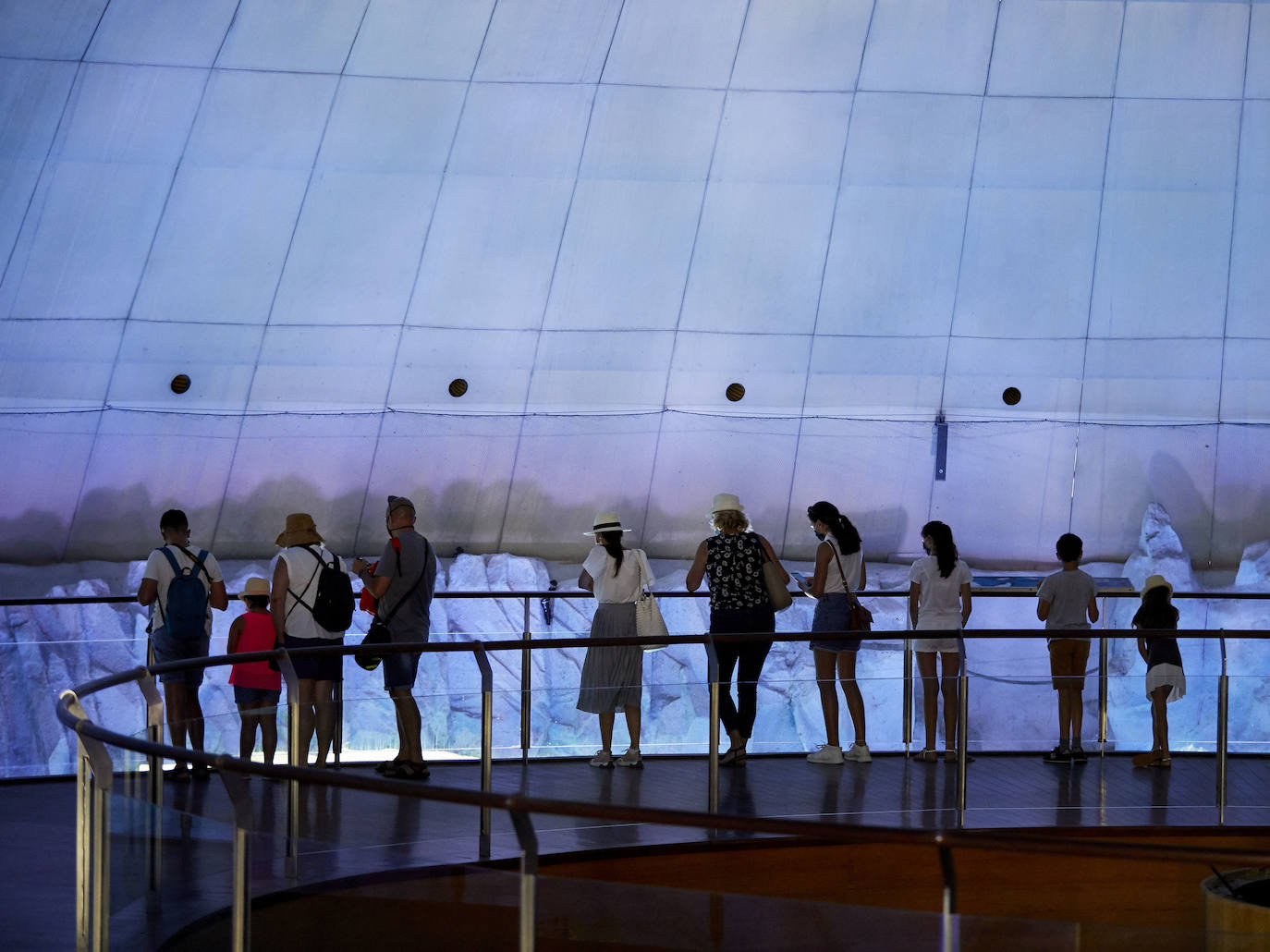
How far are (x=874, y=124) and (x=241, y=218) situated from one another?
5889 mm

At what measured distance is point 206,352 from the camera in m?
13.9

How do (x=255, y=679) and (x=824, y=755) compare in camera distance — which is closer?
(x=255, y=679)

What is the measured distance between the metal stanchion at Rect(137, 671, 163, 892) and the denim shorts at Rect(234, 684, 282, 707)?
5.10ft

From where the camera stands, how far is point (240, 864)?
4.14 m

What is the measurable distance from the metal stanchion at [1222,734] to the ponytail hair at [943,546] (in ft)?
5.24

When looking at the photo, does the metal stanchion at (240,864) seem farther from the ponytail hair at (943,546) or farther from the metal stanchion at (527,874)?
the ponytail hair at (943,546)

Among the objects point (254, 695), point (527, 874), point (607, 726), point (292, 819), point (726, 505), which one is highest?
point (726, 505)

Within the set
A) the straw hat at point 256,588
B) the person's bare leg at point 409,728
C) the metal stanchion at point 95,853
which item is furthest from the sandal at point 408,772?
the metal stanchion at point 95,853

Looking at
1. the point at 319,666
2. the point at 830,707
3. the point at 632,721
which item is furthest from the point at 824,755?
the point at 319,666

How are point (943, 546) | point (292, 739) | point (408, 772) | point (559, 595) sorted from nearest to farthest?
point (292, 739), point (408, 772), point (943, 546), point (559, 595)

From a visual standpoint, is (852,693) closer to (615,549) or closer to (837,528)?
(837,528)

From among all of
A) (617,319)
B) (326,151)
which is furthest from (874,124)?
(326,151)

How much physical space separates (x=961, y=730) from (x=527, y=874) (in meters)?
4.18

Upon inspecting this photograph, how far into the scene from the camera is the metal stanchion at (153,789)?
178 inches
